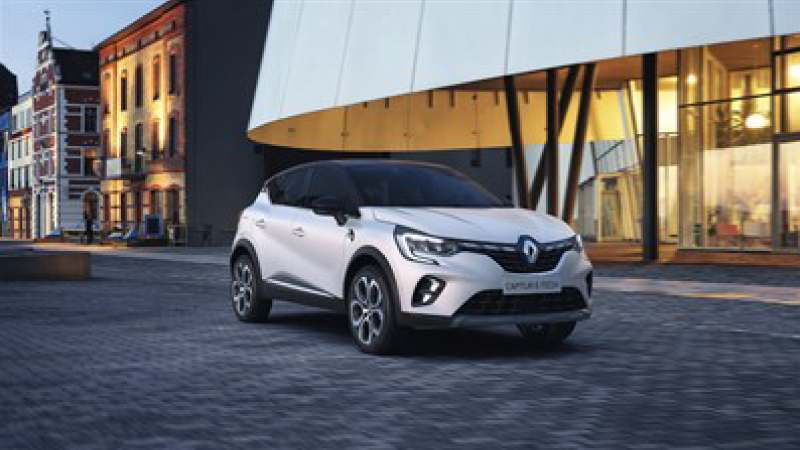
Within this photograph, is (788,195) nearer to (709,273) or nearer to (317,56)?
(709,273)

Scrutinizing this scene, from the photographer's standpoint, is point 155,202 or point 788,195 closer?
point 788,195

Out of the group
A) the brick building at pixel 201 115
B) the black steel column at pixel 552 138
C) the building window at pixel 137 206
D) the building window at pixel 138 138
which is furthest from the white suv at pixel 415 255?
the building window at pixel 138 138

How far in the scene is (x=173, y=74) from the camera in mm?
49531

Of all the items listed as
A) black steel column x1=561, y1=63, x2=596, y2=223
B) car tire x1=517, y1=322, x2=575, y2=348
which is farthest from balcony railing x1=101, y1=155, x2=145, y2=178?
car tire x1=517, y1=322, x2=575, y2=348

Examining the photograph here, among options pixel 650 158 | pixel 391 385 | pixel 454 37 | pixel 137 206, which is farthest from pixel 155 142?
pixel 391 385

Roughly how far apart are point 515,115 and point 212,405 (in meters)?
20.2

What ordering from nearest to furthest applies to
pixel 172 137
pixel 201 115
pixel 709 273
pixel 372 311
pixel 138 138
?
pixel 372 311 → pixel 709 273 → pixel 201 115 → pixel 172 137 → pixel 138 138

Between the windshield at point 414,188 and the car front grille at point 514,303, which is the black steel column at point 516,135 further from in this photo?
the car front grille at point 514,303

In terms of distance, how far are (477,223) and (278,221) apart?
2.60 meters

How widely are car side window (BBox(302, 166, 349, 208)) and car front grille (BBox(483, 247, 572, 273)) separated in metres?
1.72

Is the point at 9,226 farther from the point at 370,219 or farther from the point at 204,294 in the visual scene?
the point at 370,219

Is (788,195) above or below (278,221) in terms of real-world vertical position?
above

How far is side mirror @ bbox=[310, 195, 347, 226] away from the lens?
886 centimetres

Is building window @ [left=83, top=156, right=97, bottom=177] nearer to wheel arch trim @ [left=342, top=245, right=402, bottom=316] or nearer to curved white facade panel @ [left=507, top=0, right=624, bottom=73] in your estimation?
curved white facade panel @ [left=507, top=0, right=624, bottom=73]
